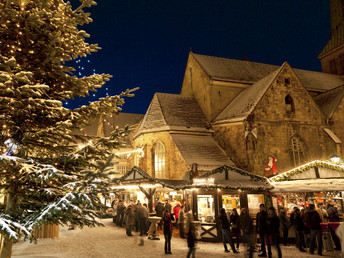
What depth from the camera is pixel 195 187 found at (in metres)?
13.3

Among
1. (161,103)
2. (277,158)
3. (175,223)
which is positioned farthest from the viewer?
(161,103)

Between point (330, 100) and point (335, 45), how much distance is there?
64.9 ft

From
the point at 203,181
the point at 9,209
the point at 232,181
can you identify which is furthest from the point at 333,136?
the point at 9,209

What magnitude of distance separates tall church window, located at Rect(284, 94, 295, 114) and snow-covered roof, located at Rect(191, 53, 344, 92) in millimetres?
6793

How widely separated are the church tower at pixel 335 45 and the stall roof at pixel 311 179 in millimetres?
30792

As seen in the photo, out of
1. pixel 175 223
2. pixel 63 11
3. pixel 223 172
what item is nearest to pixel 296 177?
pixel 223 172

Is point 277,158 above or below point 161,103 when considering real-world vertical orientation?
below

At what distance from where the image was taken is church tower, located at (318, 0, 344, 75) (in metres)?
39.0

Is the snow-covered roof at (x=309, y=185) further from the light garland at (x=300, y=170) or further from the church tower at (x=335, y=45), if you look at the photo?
the church tower at (x=335, y=45)

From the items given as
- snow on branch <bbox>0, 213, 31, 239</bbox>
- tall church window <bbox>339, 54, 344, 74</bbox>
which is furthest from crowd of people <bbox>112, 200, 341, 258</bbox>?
tall church window <bbox>339, 54, 344, 74</bbox>

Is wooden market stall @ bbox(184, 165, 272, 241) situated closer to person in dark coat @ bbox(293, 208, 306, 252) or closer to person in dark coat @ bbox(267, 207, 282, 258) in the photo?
person in dark coat @ bbox(293, 208, 306, 252)

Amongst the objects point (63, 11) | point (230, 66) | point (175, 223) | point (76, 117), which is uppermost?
point (230, 66)

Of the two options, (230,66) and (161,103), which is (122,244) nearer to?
(161,103)

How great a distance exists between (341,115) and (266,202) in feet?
50.2
